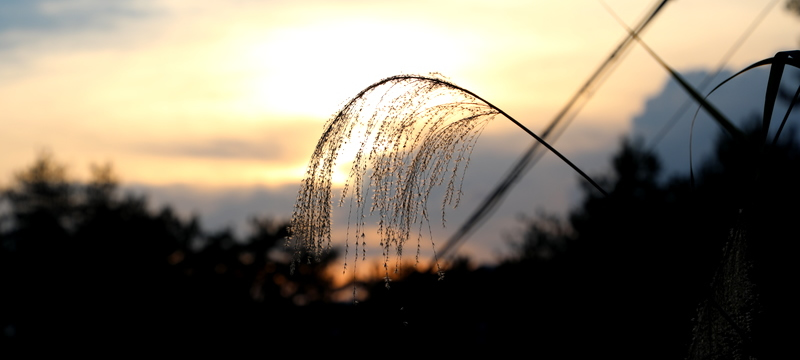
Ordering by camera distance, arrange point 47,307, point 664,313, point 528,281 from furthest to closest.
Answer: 1. point 47,307
2. point 528,281
3. point 664,313

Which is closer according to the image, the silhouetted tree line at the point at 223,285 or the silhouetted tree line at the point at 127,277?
the silhouetted tree line at the point at 223,285

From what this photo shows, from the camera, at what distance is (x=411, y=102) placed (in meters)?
1.71

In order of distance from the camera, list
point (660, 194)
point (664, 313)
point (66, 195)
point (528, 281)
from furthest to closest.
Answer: point (66, 195) → point (660, 194) → point (528, 281) → point (664, 313)

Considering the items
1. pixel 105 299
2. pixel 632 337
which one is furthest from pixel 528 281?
pixel 105 299

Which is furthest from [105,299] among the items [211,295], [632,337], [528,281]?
[632,337]

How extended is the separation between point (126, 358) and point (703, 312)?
33.9 meters

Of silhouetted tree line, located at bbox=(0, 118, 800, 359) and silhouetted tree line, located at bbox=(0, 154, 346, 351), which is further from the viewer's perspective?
silhouetted tree line, located at bbox=(0, 154, 346, 351)

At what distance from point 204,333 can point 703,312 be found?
1328 inches

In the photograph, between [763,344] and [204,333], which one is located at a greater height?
[204,333]

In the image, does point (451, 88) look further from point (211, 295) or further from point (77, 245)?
point (77, 245)

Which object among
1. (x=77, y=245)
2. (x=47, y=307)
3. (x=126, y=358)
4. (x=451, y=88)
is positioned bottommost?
(x=451, y=88)

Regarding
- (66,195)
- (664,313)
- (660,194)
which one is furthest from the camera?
(66,195)

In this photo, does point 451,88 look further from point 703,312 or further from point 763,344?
point 763,344

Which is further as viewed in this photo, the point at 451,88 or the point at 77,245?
the point at 77,245
